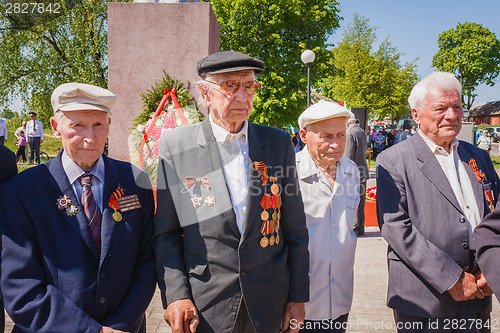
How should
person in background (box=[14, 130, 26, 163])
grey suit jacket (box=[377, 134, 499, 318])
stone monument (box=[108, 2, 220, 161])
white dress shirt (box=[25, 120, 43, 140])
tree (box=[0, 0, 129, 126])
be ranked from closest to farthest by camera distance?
grey suit jacket (box=[377, 134, 499, 318]), stone monument (box=[108, 2, 220, 161]), white dress shirt (box=[25, 120, 43, 140]), person in background (box=[14, 130, 26, 163]), tree (box=[0, 0, 129, 126])

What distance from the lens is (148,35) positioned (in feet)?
17.5

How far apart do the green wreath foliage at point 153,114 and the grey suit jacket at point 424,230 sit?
2.92 meters

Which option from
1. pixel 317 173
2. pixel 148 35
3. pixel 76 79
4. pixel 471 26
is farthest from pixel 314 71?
pixel 471 26

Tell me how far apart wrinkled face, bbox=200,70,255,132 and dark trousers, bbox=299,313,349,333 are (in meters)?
1.37

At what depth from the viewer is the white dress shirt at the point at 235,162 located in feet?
6.47

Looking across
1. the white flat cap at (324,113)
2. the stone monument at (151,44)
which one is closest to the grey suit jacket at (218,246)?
Answer: the white flat cap at (324,113)

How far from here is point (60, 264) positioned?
1.77m

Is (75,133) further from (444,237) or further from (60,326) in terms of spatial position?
(444,237)

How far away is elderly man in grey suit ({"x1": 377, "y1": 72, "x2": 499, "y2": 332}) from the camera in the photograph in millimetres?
2188

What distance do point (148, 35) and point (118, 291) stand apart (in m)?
4.33

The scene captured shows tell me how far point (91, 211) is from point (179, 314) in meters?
0.68

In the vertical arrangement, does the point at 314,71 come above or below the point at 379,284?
above

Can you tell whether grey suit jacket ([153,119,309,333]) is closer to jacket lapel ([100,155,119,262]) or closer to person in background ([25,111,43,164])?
jacket lapel ([100,155,119,262])

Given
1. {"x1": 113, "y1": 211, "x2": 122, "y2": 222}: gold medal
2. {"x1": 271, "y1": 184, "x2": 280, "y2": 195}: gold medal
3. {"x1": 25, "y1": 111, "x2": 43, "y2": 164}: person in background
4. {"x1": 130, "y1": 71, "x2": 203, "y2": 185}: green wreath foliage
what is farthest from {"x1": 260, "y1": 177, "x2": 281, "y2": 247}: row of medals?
{"x1": 25, "y1": 111, "x2": 43, "y2": 164}: person in background
